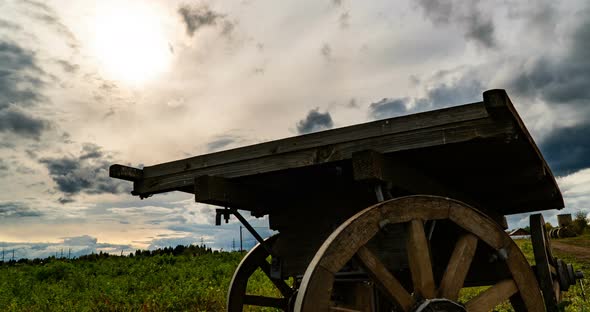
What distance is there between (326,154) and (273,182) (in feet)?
3.65

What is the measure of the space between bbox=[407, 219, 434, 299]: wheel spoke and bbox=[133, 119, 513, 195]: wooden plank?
23.2 inches

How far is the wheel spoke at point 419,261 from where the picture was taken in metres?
3.00

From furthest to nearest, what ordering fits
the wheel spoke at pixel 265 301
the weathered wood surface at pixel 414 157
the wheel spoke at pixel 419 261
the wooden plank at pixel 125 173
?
1. the wheel spoke at pixel 265 301
2. the wooden plank at pixel 125 173
3. the weathered wood surface at pixel 414 157
4. the wheel spoke at pixel 419 261

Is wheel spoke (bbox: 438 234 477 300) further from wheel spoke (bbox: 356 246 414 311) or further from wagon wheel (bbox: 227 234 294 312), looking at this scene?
wagon wheel (bbox: 227 234 294 312)

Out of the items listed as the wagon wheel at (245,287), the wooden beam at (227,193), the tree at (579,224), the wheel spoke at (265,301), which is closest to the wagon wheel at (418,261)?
the wooden beam at (227,193)

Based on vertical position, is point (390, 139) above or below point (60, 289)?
above

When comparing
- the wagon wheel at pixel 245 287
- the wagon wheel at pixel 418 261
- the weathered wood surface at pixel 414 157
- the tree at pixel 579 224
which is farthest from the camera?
the tree at pixel 579 224

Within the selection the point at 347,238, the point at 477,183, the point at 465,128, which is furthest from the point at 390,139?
the point at 477,183

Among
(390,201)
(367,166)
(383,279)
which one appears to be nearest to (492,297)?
(383,279)

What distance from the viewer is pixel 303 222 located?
471cm

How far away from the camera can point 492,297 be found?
3305 millimetres

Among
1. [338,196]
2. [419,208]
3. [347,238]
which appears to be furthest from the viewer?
[338,196]

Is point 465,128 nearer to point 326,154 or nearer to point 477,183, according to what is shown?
point 326,154

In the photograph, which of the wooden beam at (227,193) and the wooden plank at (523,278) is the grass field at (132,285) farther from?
the wooden beam at (227,193)
